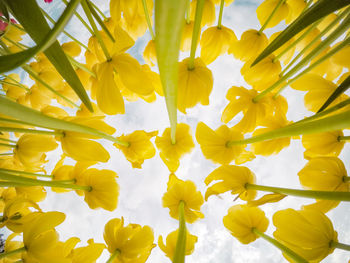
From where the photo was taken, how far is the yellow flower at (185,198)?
56 cm

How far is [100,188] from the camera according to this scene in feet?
1.71

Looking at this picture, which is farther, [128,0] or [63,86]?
[63,86]

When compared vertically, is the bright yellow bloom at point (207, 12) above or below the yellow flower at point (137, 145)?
above

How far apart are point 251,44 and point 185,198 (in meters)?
0.43

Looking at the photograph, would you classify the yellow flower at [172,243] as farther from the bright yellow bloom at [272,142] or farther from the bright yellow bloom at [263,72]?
the bright yellow bloom at [263,72]

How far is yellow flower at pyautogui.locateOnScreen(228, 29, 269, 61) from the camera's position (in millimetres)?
583

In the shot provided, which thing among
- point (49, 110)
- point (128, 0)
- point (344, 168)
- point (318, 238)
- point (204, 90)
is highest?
point (128, 0)

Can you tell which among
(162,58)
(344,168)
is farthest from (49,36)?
(344,168)

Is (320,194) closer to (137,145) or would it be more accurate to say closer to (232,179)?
(232,179)

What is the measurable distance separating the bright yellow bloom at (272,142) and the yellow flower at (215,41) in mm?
240

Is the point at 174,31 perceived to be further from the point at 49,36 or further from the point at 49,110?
the point at 49,110

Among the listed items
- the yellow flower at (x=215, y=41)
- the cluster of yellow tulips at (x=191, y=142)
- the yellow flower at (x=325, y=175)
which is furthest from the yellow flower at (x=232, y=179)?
the yellow flower at (x=215, y=41)

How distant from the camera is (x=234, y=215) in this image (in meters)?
0.53

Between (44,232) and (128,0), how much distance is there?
0.56 meters
